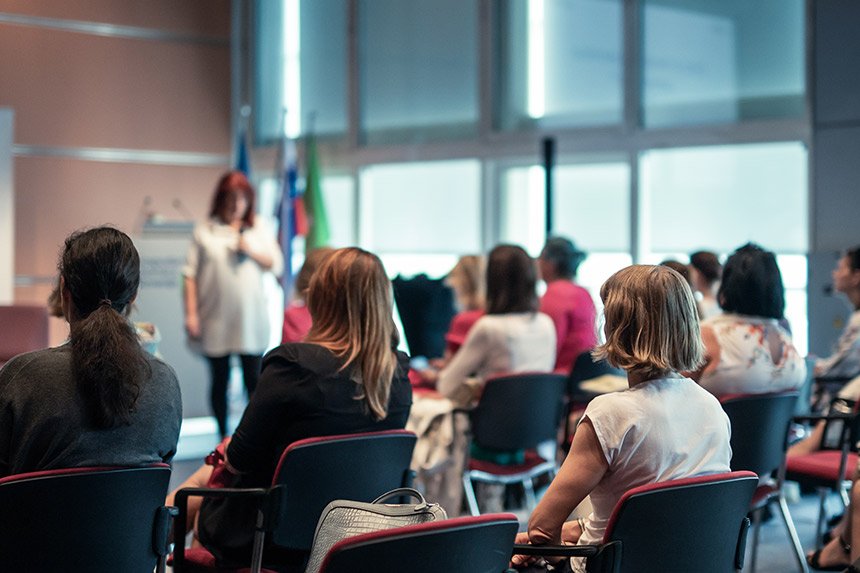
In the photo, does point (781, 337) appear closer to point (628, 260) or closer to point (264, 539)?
point (264, 539)

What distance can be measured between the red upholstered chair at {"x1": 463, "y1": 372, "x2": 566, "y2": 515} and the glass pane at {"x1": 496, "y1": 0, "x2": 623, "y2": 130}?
3746 millimetres

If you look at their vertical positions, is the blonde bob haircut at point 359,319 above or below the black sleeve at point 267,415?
above

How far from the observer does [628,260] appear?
7863 mm

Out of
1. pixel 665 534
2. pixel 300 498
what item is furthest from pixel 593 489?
pixel 300 498

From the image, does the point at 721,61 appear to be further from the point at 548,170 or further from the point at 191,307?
the point at 191,307

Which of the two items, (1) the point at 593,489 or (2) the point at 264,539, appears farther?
(2) the point at 264,539

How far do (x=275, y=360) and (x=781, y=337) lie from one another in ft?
6.65

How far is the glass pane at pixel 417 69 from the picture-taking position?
8781 millimetres

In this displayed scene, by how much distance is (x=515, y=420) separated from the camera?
4.57 metres

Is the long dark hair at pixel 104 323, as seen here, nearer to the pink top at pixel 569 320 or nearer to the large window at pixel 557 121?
the pink top at pixel 569 320

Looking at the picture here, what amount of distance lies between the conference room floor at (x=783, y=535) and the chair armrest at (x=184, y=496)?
2.54 metres

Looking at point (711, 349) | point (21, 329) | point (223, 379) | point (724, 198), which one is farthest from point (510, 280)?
point (21, 329)

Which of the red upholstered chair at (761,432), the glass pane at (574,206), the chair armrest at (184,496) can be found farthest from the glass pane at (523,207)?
the chair armrest at (184,496)

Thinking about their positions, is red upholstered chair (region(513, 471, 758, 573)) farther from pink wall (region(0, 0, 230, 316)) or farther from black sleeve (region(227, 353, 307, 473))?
pink wall (region(0, 0, 230, 316))
